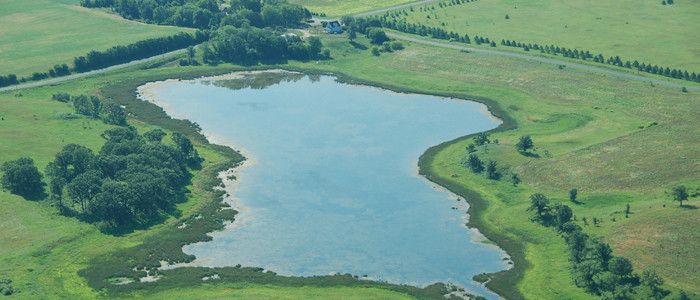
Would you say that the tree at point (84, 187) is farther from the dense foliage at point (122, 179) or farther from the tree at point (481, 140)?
the tree at point (481, 140)

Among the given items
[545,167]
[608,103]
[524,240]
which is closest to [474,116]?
[608,103]

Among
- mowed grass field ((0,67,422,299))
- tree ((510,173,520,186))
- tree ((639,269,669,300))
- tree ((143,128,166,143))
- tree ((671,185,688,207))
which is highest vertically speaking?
tree ((143,128,166,143))

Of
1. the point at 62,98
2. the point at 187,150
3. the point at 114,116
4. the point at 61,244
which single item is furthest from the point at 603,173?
the point at 62,98

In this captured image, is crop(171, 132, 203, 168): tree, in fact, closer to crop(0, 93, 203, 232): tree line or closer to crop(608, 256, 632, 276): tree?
crop(0, 93, 203, 232): tree line

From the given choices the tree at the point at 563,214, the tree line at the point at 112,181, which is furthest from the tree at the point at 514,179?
the tree line at the point at 112,181

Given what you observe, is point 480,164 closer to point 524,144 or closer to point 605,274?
point 524,144

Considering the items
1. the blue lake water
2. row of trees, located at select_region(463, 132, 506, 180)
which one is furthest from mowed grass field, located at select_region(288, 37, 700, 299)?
the blue lake water

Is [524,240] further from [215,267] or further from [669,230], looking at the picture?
[215,267]
